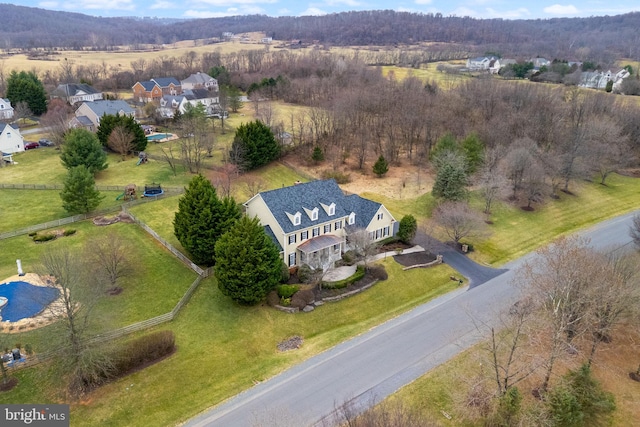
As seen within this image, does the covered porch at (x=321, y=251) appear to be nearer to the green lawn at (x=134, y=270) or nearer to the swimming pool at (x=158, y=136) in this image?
the green lawn at (x=134, y=270)

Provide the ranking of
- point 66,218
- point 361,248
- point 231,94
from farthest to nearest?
point 231,94, point 66,218, point 361,248

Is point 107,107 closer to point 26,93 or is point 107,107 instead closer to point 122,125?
point 122,125

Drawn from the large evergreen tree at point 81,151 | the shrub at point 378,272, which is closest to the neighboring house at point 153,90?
the large evergreen tree at point 81,151

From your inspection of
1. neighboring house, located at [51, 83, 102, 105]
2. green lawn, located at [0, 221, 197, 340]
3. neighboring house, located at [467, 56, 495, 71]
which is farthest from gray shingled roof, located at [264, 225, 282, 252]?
neighboring house, located at [467, 56, 495, 71]

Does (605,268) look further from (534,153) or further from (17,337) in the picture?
(17,337)

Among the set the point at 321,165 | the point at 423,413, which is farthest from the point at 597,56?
the point at 423,413
